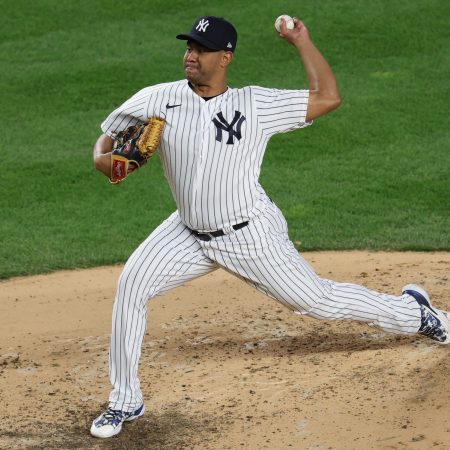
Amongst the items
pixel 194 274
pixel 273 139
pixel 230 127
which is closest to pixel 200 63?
pixel 230 127

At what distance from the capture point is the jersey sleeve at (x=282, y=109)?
17.7 ft

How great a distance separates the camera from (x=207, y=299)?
733 centimetres

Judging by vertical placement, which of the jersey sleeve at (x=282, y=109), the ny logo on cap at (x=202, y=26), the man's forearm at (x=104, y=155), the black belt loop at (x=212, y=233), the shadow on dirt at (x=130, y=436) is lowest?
the shadow on dirt at (x=130, y=436)

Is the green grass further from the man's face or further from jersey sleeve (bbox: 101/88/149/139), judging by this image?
the man's face

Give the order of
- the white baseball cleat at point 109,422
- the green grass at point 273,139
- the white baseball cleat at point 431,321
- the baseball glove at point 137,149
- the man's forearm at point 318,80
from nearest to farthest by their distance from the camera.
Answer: the baseball glove at point 137,149, the man's forearm at point 318,80, the white baseball cleat at point 109,422, the white baseball cleat at point 431,321, the green grass at point 273,139

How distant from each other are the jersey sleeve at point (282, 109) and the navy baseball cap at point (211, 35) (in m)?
0.29

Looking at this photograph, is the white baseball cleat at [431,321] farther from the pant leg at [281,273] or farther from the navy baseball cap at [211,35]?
the navy baseball cap at [211,35]

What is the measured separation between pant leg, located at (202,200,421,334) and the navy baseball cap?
811mm

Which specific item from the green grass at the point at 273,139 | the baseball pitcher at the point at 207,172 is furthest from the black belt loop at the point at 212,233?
the green grass at the point at 273,139

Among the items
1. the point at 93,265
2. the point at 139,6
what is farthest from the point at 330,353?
the point at 139,6

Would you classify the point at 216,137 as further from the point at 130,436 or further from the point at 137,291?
the point at 130,436

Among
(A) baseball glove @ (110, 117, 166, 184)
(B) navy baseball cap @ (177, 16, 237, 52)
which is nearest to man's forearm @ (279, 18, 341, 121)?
(B) navy baseball cap @ (177, 16, 237, 52)

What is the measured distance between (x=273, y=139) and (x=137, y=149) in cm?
550

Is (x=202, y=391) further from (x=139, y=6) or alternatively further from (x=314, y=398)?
(x=139, y=6)
